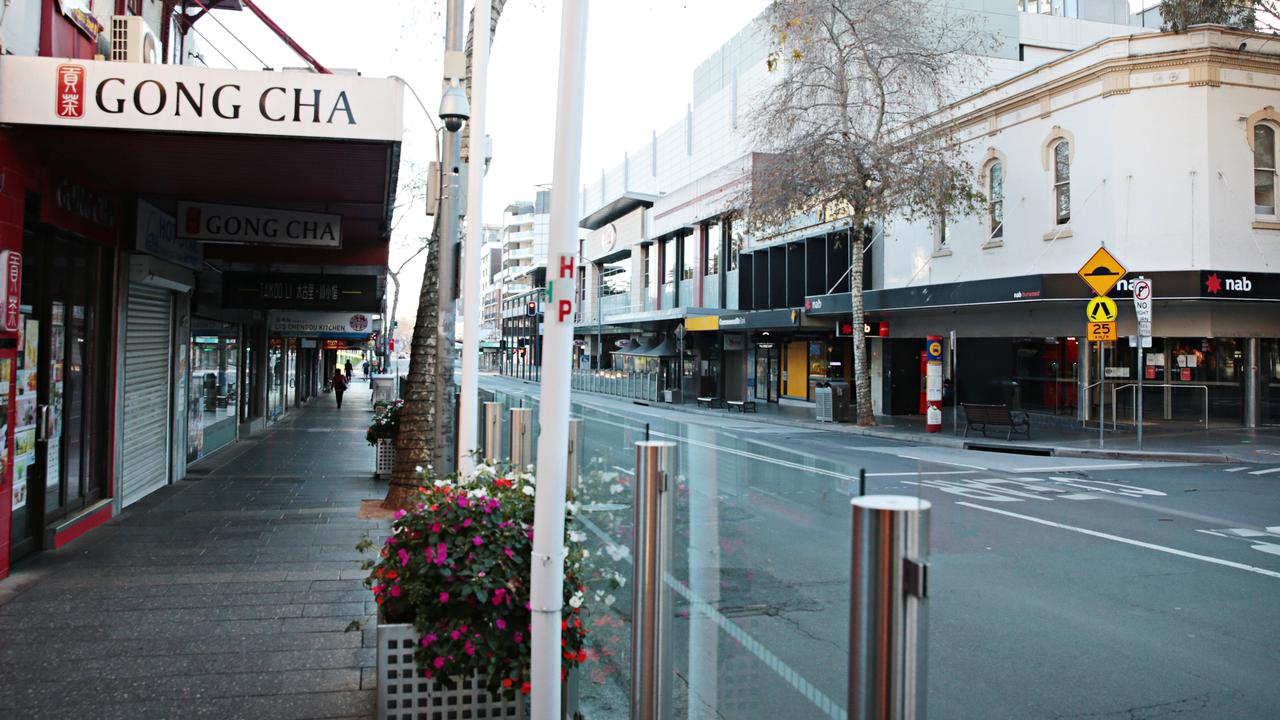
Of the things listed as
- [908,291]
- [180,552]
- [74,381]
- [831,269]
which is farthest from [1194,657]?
[831,269]

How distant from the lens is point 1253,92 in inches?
835

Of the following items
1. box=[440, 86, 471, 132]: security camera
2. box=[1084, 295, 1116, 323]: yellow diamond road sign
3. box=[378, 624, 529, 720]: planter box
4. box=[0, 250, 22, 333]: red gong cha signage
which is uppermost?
box=[440, 86, 471, 132]: security camera

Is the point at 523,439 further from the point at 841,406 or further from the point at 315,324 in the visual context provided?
the point at 841,406

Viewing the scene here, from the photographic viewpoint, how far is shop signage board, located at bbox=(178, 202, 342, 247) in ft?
33.6

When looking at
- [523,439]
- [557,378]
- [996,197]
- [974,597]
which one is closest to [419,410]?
[523,439]

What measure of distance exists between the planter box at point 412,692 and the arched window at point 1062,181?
75.9ft

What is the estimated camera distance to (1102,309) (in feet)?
60.6

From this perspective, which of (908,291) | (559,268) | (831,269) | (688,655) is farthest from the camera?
(831,269)

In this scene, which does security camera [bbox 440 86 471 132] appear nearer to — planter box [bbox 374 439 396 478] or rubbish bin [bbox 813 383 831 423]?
planter box [bbox 374 439 396 478]

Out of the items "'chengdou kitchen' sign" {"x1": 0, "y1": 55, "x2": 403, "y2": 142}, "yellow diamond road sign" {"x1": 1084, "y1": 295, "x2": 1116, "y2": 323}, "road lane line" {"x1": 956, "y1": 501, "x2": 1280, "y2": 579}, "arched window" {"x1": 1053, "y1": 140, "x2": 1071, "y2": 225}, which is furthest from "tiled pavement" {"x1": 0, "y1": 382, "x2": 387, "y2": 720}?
"arched window" {"x1": 1053, "y1": 140, "x2": 1071, "y2": 225}

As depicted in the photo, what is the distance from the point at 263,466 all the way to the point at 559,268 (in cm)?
1326

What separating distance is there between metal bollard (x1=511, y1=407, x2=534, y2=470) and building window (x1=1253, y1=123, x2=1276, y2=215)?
22051 mm

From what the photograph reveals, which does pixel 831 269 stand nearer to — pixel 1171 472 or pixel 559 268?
pixel 1171 472

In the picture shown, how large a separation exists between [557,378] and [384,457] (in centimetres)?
1110
